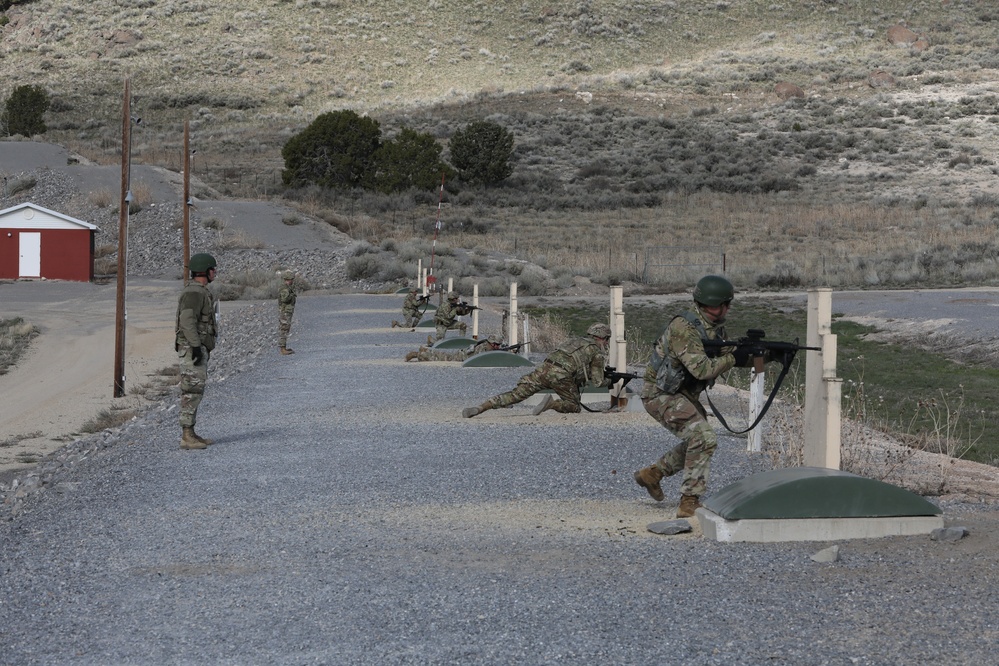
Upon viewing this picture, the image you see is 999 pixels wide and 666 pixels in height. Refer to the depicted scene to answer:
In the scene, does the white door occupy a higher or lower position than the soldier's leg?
higher

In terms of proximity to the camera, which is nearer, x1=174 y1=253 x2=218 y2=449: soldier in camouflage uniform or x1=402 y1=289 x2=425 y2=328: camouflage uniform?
x1=174 y1=253 x2=218 y2=449: soldier in camouflage uniform

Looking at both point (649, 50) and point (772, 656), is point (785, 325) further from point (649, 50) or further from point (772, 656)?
point (649, 50)

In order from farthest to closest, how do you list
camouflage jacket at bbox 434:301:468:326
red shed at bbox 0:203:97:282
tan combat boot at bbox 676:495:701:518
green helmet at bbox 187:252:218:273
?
red shed at bbox 0:203:97:282 < camouflage jacket at bbox 434:301:468:326 < green helmet at bbox 187:252:218:273 < tan combat boot at bbox 676:495:701:518

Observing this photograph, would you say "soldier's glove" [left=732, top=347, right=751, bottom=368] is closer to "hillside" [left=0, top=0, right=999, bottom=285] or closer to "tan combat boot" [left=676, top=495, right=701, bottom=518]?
"tan combat boot" [left=676, top=495, right=701, bottom=518]

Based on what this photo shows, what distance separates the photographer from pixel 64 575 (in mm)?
7477

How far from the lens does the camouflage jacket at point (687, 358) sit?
8.16 m

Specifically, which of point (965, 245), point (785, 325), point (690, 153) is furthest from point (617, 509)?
point (690, 153)

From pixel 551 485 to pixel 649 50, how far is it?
3849 inches

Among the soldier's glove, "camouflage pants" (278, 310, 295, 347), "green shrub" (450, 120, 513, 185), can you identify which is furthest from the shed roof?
the soldier's glove

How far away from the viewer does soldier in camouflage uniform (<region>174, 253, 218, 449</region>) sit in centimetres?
1262

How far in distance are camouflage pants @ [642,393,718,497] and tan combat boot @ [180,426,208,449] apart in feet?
18.4

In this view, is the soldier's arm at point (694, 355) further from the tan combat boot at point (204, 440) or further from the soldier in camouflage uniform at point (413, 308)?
the soldier in camouflage uniform at point (413, 308)

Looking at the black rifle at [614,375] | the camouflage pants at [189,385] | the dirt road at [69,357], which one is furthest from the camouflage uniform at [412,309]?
the black rifle at [614,375]

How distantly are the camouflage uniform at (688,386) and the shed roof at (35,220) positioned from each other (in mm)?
44058
